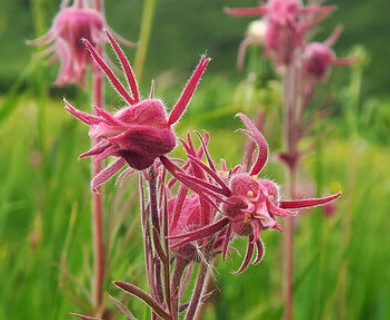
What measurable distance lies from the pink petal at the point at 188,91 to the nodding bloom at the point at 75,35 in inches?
26.7

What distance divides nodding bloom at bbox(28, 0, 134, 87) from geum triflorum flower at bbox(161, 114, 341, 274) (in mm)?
683

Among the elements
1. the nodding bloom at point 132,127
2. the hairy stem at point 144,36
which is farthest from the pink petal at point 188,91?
the hairy stem at point 144,36

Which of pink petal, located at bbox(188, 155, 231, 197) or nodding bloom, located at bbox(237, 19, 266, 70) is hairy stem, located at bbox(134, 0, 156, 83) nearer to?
nodding bloom, located at bbox(237, 19, 266, 70)

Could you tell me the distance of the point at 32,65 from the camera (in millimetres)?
1837

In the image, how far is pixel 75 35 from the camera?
4.51ft

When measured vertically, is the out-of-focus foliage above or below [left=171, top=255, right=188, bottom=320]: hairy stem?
above

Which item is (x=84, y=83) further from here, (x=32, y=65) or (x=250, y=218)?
(x=250, y=218)

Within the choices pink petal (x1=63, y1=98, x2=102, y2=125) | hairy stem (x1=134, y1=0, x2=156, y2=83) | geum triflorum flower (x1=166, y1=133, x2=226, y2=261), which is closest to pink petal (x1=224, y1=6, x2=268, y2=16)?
hairy stem (x1=134, y1=0, x2=156, y2=83)

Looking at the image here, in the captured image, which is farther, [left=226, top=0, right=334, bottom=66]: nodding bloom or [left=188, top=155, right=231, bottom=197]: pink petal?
[left=226, top=0, right=334, bottom=66]: nodding bloom

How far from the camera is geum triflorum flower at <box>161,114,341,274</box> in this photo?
697 millimetres

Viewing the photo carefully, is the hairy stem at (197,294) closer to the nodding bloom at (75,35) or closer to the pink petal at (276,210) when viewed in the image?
the pink petal at (276,210)

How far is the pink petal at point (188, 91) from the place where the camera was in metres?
0.65

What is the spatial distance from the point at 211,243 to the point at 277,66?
1.24 m

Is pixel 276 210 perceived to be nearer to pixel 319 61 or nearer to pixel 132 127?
pixel 132 127
